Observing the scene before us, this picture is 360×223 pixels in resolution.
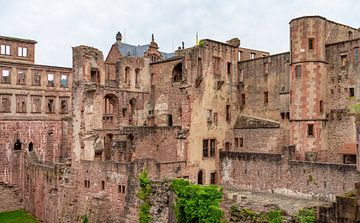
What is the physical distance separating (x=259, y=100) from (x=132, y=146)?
10.6 meters

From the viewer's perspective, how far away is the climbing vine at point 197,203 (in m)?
24.5

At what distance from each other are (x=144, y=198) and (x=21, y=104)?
20.1 meters

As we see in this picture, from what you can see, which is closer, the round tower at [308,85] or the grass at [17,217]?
the round tower at [308,85]

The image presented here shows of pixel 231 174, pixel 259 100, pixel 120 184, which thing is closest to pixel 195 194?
pixel 120 184

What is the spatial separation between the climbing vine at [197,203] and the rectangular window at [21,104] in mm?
21434

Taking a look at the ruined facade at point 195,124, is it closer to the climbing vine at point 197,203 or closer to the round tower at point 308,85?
the round tower at point 308,85

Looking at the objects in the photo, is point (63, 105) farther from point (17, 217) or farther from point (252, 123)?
point (252, 123)

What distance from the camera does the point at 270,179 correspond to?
2877 cm

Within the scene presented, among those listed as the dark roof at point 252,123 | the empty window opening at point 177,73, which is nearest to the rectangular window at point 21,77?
the empty window opening at point 177,73

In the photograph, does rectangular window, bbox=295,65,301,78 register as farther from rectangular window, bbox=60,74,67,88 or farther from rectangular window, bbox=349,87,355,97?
rectangular window, bbox=60,74,67,88

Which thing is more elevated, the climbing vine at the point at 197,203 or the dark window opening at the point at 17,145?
the dark window opening at the point at 17,145

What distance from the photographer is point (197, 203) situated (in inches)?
973

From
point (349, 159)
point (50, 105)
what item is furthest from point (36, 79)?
point (349, 159)

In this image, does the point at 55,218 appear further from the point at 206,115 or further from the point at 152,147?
the point at 206,115
